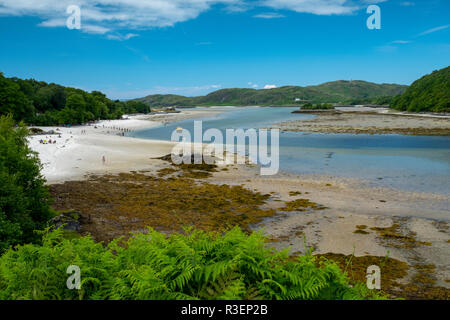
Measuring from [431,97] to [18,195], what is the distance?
175253 mm

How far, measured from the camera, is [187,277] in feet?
14.7

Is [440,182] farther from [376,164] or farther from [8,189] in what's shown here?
[8,189]

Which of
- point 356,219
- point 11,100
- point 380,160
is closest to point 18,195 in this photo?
point 356,219

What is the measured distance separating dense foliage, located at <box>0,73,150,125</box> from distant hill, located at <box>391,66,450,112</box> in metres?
143

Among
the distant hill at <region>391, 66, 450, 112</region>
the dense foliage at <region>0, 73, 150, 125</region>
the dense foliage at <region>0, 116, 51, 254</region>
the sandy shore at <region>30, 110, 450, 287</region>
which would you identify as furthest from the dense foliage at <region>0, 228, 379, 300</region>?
the distant hill at <region>391, 66, 450, 112</region>

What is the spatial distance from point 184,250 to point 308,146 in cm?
6163

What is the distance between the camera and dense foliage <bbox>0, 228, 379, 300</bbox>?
14.4 feet

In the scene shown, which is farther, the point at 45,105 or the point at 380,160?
the point at 45,105

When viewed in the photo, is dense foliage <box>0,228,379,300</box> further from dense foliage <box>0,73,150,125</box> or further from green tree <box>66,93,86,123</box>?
green tree <box>66,93,86,123</box>

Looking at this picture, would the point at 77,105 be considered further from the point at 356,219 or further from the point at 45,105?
the point at 356,219

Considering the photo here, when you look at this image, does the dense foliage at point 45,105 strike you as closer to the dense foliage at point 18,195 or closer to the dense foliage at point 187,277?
the dense foliage at point 18,195

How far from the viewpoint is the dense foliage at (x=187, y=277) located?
4.39m

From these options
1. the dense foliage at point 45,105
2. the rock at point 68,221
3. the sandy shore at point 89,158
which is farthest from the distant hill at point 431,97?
the rock at point 68,221

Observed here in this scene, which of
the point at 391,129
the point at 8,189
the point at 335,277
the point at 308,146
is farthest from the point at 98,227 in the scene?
the point at 391,129
